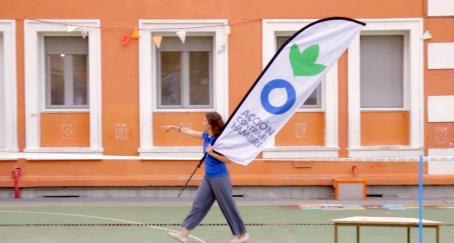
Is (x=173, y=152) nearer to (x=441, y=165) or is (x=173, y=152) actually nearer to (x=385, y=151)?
(x=385, y=151)

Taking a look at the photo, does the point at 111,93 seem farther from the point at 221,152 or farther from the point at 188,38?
the point at 221,152

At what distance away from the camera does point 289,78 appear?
9.86 m

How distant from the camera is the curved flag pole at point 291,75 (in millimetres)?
9602

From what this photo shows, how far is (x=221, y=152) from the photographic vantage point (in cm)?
1112

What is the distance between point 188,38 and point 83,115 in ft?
8.46

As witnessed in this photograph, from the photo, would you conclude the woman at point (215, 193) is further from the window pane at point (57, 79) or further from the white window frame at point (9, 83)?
the window pane at point (57, 79)

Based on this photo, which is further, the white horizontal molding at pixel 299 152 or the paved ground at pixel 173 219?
the white horizontal molding at pixel 299 152

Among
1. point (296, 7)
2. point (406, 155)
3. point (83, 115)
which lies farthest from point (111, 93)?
point (406, 155)

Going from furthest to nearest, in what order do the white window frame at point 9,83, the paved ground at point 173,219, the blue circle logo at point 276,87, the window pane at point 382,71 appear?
1. the window pane at point 382,71
2. the white window frame at point 9,83
3. the paved ground at point 173,219
4. the blue circle logo at point 276,87

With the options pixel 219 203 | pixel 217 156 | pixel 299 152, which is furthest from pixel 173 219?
pixel 299 152

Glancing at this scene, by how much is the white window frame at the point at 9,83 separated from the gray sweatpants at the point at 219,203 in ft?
21.0

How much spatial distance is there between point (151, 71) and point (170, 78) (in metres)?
0.56

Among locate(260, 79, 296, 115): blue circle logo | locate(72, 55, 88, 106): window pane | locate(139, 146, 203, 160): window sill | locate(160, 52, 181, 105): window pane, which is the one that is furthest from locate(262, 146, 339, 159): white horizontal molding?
locate(260, 79, 296, 115): blue circle logo

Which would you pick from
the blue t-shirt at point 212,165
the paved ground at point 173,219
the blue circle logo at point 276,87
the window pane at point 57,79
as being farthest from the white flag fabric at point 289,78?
the window pane at point 57,79
